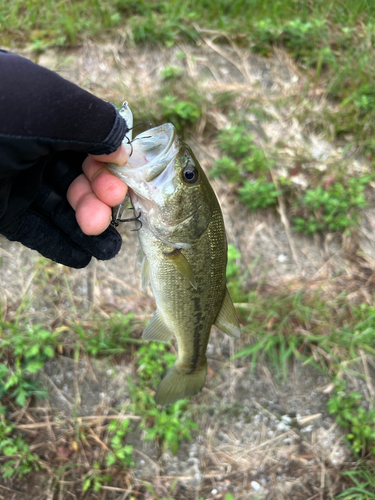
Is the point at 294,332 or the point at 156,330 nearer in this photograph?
the point at 156,330

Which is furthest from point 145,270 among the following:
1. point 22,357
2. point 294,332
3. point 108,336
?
point 294,332

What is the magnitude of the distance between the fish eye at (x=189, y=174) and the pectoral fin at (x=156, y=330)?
3.06ft

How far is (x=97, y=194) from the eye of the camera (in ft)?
5.41

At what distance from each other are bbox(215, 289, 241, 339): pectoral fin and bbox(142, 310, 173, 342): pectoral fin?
1.25 ft

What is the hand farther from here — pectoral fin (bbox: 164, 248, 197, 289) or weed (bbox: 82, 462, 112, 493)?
weed (bbox: 82, 462, 112, 493)

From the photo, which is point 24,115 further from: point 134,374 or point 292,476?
point 292,476

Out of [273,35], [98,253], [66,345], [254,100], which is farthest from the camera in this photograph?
[273,35]

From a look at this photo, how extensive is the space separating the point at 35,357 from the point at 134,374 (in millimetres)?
863

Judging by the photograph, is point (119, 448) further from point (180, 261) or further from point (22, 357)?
point (180, 261)

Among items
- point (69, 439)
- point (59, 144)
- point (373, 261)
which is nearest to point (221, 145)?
point (373, 261)

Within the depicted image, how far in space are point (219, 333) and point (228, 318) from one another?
3.58ft

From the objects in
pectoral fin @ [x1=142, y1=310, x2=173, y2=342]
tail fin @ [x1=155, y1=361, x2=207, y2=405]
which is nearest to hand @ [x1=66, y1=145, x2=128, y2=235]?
pectoral fin @ [x1=142, y1=310, x2=173, y2=342]

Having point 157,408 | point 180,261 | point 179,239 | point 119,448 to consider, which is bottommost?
point 119,448

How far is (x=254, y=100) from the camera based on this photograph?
12.0 ft
